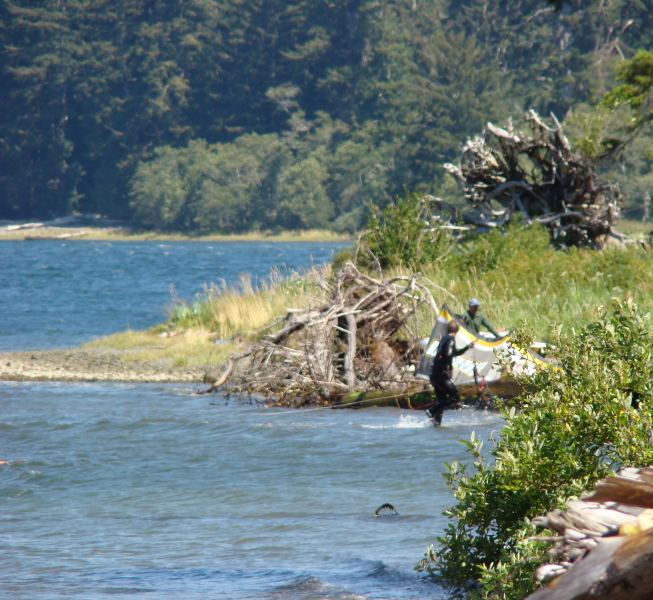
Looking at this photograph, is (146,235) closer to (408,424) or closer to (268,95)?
(268,95)

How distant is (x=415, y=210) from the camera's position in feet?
92.3

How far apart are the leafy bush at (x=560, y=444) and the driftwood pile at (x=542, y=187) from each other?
20696 mm

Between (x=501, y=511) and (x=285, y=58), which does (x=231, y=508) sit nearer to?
(x=501, y=511)

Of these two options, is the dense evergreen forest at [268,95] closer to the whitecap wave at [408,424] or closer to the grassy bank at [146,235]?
the grassy bank at [146,235]

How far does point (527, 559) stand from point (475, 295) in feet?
56.4

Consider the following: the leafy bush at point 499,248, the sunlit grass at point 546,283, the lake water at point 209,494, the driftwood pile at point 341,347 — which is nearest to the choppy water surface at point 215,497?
the lake water at point 209,494

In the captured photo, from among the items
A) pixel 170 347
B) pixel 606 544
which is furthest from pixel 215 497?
pixel 170 347

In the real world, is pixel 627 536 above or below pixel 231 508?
above

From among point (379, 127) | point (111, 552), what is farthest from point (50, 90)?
point (111, 552)

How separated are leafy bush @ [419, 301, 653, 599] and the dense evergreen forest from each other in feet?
253

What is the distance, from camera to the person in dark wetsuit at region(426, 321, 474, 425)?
57.7ft

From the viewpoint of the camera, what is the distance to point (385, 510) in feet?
42.9

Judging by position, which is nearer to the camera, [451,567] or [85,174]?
[451,567]

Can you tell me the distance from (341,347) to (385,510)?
8.78m
